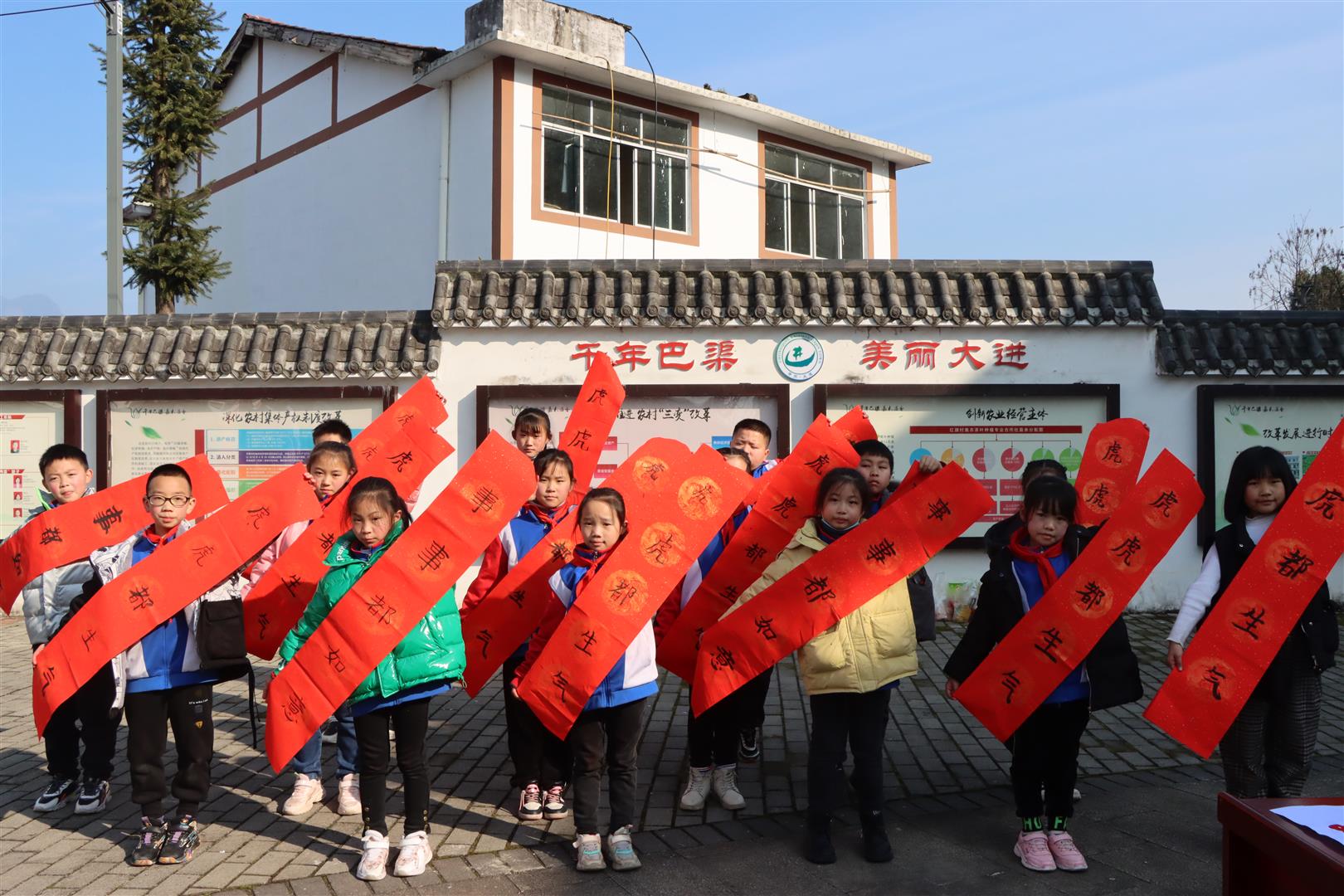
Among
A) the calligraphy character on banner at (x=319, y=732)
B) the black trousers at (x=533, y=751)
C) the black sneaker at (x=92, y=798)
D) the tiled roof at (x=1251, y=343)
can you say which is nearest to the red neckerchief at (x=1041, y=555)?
the black trousers at (x=533, y=751)

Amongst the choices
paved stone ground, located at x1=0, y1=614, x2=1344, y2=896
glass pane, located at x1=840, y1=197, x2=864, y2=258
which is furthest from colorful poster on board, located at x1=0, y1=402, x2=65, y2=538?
glass pane, located at x1=840, y1=197, x2=864, y2=258

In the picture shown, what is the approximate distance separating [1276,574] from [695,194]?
45.9 ft

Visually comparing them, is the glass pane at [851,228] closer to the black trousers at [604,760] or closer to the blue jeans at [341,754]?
the blue jeans at [341,754]

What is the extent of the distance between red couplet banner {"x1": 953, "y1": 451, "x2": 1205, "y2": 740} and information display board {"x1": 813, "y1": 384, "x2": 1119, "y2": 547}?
16.2 ft

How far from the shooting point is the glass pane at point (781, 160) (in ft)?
59.4

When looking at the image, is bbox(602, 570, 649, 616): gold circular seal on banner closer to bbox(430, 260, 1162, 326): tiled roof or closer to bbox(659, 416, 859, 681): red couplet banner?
bbox(659, 416, 859, 681): red couplet banner

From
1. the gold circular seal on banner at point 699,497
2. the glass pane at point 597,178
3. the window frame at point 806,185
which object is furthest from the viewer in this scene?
the window frame at point 806,185

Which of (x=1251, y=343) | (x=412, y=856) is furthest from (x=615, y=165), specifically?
(x=412, y=856)

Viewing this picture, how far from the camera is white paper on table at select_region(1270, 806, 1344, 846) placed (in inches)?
96.6

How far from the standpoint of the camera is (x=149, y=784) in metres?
4.25

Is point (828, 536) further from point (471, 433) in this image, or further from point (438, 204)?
point (438, 204)

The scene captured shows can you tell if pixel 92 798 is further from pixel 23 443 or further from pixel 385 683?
pixel 23 443

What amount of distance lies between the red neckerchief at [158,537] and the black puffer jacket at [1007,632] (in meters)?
3.28

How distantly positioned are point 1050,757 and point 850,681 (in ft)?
2.80
